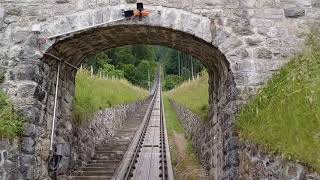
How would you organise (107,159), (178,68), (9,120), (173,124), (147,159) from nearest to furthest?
(9,120)
(107,159)
(147,159)
(173,124)
(178,68)

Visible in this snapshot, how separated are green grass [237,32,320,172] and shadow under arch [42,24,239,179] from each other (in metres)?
0.75

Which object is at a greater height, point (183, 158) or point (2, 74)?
point (2, 74)

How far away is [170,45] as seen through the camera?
9586 mm

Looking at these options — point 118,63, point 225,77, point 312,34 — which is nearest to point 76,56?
point 225,77

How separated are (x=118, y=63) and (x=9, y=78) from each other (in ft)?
150

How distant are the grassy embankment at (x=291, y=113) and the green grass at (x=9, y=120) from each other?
12.6ft

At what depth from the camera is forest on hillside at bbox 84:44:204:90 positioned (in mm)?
43594

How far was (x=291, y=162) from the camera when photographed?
16.4ft

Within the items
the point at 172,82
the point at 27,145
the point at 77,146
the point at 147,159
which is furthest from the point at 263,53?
the point at 172,82

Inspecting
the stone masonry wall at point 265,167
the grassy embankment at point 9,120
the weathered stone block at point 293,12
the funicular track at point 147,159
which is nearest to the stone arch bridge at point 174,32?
the weathered stone block at point 293,12

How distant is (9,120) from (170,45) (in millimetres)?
4002

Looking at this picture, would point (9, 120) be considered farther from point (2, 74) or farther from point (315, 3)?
point (315, 3)

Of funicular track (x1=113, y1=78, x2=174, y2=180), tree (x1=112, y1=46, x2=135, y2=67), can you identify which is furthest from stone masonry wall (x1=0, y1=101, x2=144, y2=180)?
tree (x1=112, y1=46, x2=135, y2=67)

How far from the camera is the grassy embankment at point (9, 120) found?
23.0 feet
